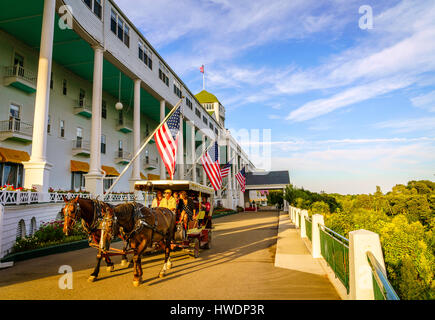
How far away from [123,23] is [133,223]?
23.3 meters

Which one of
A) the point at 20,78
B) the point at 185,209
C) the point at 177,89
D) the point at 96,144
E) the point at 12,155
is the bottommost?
the point at 185,209

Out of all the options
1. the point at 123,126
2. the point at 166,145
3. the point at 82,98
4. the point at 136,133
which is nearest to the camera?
the point at 166,145

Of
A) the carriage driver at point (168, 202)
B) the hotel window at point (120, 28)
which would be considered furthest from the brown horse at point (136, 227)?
the hotel window at point (120, 28)

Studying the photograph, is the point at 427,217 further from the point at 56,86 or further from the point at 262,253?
the point at 56,86

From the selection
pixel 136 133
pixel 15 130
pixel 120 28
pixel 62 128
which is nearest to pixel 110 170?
pixel 136 133

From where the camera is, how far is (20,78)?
19000mm

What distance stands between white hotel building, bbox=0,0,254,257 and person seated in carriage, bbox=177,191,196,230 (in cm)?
596

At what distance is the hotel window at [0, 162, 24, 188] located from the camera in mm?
18880

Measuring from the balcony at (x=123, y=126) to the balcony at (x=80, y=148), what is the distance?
5.81 meters

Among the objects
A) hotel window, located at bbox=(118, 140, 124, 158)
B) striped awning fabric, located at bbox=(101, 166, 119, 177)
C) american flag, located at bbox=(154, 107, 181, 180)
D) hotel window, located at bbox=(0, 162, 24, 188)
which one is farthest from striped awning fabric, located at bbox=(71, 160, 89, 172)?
american flag, located at bbox=(154, 107, 181, 180)

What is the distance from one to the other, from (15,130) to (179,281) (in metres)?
17.4

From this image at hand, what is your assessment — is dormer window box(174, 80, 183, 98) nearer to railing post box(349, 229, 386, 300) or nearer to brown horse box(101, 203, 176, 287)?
brown horse box(101, 203, 176, 287)

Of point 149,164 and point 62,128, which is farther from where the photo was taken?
point 149,164

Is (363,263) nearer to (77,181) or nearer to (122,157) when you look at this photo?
(77,181)
